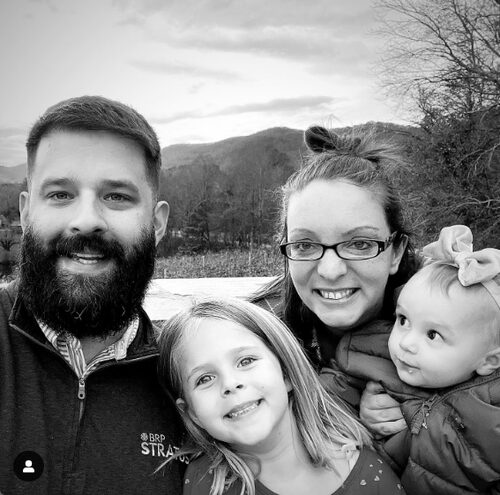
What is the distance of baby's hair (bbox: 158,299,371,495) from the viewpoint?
1982 millimetres

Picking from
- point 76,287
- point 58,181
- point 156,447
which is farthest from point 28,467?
point 58,181

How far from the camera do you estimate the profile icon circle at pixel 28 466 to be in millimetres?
1779

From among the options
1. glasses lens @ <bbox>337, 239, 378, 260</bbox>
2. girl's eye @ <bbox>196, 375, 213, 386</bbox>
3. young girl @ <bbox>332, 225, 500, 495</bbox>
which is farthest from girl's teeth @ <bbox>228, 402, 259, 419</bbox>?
glasses lens @ <bbox>337, 239, 378, 260</bbox>

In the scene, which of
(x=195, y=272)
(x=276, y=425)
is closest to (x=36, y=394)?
(x=276, y=425)

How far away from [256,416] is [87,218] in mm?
934

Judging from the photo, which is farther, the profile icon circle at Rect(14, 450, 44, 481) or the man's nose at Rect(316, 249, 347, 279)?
the man's nose at Rect(316, 249, 347, 279)

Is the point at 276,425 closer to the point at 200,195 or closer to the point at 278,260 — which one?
the point at 278,260

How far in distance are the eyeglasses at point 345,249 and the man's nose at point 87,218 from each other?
74 cm

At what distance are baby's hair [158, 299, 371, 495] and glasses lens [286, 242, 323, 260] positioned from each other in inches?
10.4

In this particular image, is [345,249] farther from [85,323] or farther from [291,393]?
[85,323]

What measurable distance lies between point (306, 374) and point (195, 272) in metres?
18.3

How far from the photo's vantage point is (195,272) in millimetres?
20312

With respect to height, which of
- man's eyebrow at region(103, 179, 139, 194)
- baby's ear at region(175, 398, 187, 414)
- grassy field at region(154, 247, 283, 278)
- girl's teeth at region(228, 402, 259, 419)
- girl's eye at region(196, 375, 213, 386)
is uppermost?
man's eyebrow at region(103, 179, 139, 194)

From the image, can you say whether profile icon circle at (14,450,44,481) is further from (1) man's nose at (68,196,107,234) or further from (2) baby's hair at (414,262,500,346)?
(2) baby's hair at (414,262,500,346)
